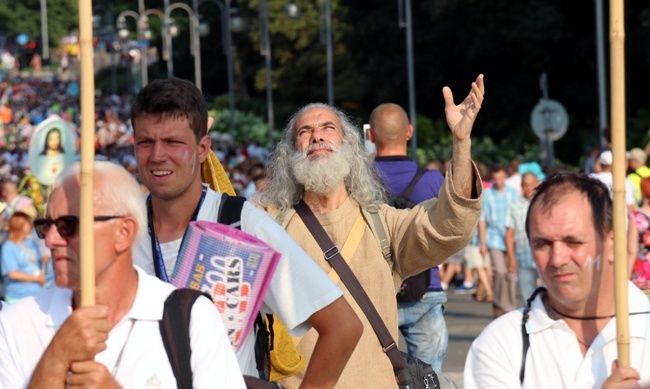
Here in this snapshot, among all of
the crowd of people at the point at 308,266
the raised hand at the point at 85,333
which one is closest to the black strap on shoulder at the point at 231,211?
the crowd of people at the point at 308,266

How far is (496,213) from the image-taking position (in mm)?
15508

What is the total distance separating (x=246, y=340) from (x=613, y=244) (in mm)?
1064

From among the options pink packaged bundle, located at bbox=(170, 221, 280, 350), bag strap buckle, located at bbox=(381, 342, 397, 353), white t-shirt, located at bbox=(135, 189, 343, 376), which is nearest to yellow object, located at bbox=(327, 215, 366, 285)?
bag strap buckle, located at bbox=(381, 342, 397, 353)

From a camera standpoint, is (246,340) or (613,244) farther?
(246,340)

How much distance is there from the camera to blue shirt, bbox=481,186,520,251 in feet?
50.1

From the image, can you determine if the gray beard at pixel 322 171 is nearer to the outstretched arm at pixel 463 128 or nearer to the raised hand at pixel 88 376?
the outstretched arm at pixel 463 128

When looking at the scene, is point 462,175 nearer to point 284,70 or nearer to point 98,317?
point 98,317

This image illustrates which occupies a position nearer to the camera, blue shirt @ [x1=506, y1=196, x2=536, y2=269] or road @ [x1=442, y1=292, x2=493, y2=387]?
road @ [x1=442, y1=292, x2=493, y2=387]

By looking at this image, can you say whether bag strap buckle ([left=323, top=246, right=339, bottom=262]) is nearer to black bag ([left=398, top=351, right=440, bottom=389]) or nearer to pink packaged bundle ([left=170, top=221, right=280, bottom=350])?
black bag ([left=398, top=351, right=440, bottom=389])

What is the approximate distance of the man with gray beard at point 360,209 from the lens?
472 centimetres

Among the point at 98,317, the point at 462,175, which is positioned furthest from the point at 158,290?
the point at 462,175

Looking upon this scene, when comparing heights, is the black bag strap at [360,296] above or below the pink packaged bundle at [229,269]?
below

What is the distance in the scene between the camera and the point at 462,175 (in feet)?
15.2

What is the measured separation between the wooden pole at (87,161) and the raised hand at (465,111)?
5.07ft
